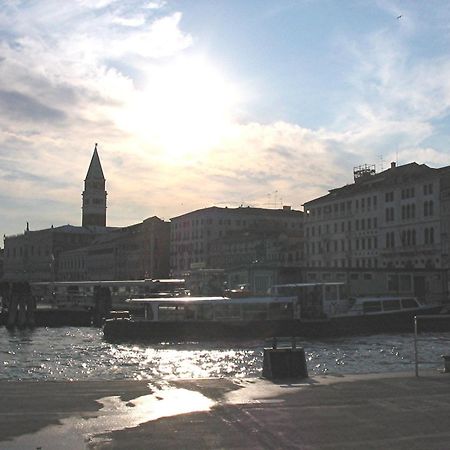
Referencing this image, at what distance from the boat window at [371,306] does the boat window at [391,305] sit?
0.57 metres

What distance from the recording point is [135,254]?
17588 cm

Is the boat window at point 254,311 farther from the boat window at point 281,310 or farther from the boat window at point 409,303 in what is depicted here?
the boat window at point 409,303

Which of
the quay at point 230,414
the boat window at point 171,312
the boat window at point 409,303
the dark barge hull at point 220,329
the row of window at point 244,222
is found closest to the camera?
the quay at point 230,414

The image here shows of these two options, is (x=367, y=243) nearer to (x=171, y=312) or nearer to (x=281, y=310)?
(x=281, y=310)

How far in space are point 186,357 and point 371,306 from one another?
2356 cm

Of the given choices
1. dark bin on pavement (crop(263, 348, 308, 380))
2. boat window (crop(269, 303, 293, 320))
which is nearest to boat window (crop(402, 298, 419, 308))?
boat window (crop(269, 303, 293, 320))

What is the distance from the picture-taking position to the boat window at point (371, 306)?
191 feet

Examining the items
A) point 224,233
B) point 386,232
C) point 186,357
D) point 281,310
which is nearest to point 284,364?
point 186,357

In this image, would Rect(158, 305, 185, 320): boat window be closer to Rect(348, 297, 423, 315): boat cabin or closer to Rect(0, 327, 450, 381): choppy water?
Rect(0, 327, 450, 381): choppy water

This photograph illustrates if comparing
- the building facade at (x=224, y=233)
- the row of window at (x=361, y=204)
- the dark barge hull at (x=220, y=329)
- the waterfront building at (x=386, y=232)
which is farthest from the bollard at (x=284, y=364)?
the building facade at (x=224, y=233)

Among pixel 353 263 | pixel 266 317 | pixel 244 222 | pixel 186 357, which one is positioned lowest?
pixel 186 357

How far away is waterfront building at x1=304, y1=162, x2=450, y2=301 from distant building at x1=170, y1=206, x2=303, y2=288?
17.0 m

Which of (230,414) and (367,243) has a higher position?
(367,243)

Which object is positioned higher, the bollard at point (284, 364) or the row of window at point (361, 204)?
the row of window at point (361, 204)
